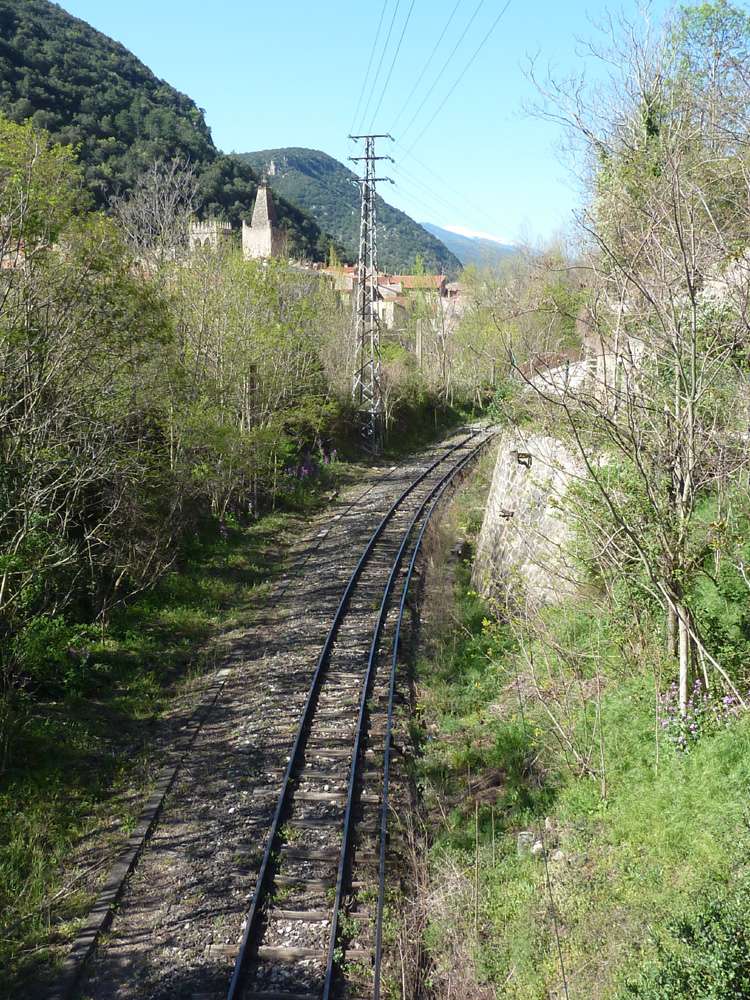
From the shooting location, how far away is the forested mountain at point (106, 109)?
53.3 meters

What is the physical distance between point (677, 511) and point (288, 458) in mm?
18610

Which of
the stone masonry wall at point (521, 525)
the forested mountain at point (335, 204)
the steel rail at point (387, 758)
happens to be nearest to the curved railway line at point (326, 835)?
the steel rail at point (387, 758)

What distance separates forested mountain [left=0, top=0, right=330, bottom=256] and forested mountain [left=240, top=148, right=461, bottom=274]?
48.1 meters

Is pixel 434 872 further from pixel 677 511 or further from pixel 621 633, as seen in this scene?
pixel 677 511

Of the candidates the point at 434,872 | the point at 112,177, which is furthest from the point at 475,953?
the point at 112,177

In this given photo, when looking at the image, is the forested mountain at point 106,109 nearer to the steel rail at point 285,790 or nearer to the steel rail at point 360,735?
the steel rail at point 360,735

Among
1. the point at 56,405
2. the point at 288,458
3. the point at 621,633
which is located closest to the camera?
the point at 621,633

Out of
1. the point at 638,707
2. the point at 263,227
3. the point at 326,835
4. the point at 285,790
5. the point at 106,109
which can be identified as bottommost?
the point at 326,835

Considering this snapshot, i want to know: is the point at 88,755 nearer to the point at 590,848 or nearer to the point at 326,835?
the point at 326,835

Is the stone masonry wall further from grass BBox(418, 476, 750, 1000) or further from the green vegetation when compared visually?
grass BBox(418, 476, 750, 1000)

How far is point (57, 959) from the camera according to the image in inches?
235

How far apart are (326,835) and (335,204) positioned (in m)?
158

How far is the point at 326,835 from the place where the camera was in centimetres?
738

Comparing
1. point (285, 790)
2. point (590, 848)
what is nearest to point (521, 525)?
point (285, 790)
